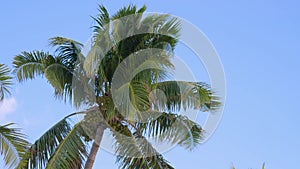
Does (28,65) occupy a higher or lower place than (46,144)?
higher

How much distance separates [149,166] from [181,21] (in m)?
4.00

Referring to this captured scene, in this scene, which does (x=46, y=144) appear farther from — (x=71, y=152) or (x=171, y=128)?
(x=171, y=128)

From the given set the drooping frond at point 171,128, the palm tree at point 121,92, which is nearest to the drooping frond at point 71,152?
the palm tree at point 121,92

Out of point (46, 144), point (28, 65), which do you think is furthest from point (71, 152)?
point (28, 65)

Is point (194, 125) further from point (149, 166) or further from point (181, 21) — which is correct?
point (181, 21)

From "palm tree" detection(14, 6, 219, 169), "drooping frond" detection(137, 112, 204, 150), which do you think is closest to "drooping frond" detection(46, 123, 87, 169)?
"palm tree" detection(14, 6, 219, 169)

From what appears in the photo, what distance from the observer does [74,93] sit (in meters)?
14.7

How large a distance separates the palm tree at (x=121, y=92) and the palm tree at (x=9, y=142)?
6.59 ft

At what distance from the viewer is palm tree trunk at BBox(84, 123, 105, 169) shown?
47.1ft

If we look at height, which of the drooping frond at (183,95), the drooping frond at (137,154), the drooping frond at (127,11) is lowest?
the drooping frond at (137,154)

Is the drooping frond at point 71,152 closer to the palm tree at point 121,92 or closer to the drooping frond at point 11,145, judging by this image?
the palm tree at point 121,92

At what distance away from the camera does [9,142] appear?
1128cm

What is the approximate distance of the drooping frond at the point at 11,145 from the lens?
11.2 meters

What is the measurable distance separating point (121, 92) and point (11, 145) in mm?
3131
